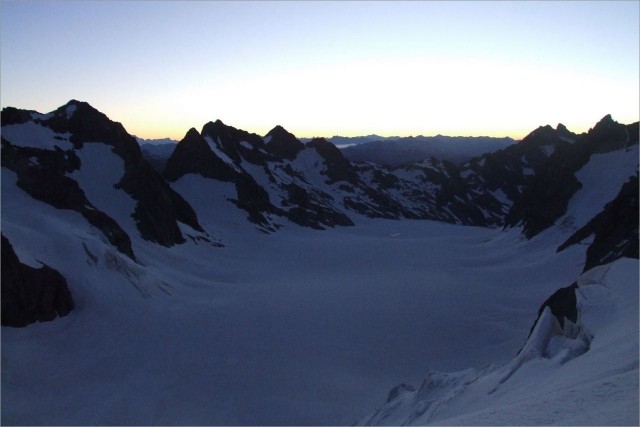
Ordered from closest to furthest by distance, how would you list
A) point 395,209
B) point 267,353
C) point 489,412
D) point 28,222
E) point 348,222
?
point 489,412 < point 267,353 < point 28,222 < point 348,222 < point 395,209

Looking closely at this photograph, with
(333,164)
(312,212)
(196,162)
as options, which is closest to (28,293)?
(196,162)

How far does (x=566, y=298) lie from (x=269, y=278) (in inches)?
1162

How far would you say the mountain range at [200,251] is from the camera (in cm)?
2064

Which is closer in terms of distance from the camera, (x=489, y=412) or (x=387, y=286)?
(x=489, y=412)

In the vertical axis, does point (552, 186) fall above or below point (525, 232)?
above

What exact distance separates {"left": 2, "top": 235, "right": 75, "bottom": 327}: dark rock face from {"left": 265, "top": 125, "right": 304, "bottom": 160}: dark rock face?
114131mm

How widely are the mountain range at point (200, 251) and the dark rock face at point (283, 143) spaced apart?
24.6m

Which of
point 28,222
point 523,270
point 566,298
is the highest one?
point 28,222

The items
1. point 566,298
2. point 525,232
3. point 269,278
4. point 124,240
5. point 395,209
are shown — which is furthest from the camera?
point 395,209

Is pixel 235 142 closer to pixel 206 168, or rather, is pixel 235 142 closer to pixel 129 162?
pixel 206 168

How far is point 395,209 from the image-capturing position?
135 m

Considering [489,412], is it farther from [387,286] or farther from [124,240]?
[124,240]

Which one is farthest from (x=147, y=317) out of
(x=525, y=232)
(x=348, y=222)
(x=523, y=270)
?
(x=348, y=222)

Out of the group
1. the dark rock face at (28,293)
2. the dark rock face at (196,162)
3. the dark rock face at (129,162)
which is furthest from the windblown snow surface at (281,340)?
the dark rock face at (196,162)
